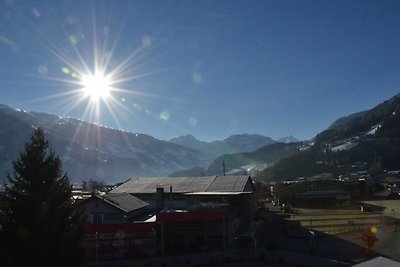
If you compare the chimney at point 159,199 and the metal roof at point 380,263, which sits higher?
the chimney at point 159,199

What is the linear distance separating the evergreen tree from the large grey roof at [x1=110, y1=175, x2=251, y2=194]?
32.4 meters

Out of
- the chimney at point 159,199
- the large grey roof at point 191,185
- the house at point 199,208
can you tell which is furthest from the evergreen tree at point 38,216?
the large grey roof at point 191,185

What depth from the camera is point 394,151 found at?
194125 millimetres

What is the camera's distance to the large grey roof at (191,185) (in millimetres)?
51062

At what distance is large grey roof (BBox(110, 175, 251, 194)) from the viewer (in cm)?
5106

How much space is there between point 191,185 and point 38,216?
121ft

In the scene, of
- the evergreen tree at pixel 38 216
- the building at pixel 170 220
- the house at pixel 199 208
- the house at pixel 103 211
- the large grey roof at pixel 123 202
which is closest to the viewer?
the evergreen tree at pixel 38 216

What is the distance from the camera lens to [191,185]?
53.7 m

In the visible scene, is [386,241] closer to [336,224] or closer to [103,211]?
[336,224]

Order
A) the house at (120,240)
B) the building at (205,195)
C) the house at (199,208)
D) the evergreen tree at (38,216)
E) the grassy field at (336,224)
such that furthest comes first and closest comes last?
the grassy field at (336,224)
the building at (205,195)
the house at (199,208)
the house at (120,240)
the evergreen tree at (38,216)

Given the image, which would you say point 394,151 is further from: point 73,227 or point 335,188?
point 73,227

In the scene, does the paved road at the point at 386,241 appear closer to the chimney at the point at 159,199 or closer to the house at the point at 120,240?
the house at the point at 120,240

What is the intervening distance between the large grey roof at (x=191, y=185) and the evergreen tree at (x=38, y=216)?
3237 cm

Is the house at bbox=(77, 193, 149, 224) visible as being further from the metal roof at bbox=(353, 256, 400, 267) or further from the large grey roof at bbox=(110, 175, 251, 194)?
the metal roof at bbox=(353, 256, 400, 267)
